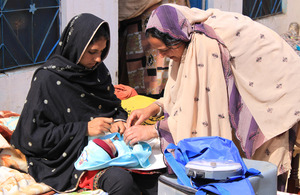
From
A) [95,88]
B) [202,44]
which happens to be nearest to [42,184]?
[95,88]

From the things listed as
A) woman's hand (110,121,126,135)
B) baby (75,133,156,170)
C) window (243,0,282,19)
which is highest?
window (243,0,282,19)

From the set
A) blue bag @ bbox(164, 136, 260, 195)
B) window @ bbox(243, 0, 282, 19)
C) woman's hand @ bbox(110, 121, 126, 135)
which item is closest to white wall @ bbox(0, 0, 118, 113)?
woman's hand @ bbox(110, 121, 126, 135)

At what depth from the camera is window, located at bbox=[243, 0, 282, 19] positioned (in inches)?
342

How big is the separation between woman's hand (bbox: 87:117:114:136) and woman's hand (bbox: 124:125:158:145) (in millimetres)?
138

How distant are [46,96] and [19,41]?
1.55 meters

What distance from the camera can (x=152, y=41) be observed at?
299cm

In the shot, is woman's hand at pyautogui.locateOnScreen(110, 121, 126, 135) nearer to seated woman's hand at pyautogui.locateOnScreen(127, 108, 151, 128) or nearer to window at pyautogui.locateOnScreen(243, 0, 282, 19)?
seated woman's hand at pyautogui.locateOnScreen(127, 108, 151, 128)

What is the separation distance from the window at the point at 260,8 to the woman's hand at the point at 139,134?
19.8 ft

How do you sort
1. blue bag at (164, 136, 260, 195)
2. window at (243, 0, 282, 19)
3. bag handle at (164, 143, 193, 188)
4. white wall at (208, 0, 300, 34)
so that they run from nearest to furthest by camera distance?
1. blue bag at (164, 136, 260, 195)
2. bag handle at (164, 143, 193, 188)
3. window at (243, 0, 282, 19)
4. white wall at (208, 0, 300, 34)

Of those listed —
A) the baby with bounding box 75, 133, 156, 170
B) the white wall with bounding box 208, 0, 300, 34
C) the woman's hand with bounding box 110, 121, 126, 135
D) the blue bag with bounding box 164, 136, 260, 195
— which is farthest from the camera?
the white wall with bounding box 208, 0, 300, 34

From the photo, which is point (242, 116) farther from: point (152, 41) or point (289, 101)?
point (152, 41)

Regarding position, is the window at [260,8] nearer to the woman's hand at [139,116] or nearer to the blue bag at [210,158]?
the woman's hand at [139,116]

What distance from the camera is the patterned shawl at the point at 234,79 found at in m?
2.91

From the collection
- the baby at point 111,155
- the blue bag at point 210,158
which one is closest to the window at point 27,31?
the baby at point 111,155
